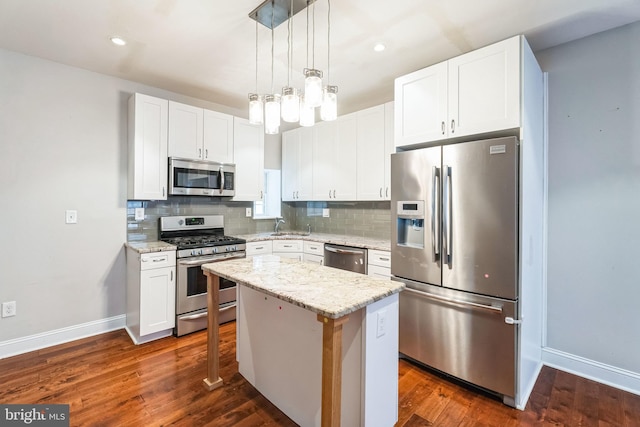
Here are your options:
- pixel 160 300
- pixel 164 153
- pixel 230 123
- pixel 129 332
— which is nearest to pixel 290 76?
pixel 230 123

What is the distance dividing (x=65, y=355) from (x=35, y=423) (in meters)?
0.93

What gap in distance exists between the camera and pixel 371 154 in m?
3.44

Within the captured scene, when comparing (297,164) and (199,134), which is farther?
(297,164)

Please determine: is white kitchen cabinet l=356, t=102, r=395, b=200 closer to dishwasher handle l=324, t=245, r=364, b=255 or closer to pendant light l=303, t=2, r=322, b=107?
dishwasher handle l=324, t=245, r=364, b=255

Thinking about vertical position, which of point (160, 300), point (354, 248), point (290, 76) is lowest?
point (160, 300)

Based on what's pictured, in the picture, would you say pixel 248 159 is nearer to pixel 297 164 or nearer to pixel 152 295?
pixel 297 164

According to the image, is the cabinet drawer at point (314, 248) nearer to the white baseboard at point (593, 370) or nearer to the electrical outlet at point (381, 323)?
the electrical outlet at point (381, 323)

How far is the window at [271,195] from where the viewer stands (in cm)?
460

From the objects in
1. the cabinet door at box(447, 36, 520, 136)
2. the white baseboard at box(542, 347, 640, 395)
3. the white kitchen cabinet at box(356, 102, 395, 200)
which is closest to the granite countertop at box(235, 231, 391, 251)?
the white kitchen cabinet at box(356, 102, 395, 200)

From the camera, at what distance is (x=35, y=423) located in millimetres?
1856

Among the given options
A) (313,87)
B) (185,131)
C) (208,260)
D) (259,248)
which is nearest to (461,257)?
(313,87)

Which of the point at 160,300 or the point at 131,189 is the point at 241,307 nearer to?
the point at 160,300

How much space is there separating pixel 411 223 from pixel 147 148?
275 centimetres

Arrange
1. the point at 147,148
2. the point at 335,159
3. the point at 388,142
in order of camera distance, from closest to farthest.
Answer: the point at 147,148 → the point at 388,142 → the point at 335,159
